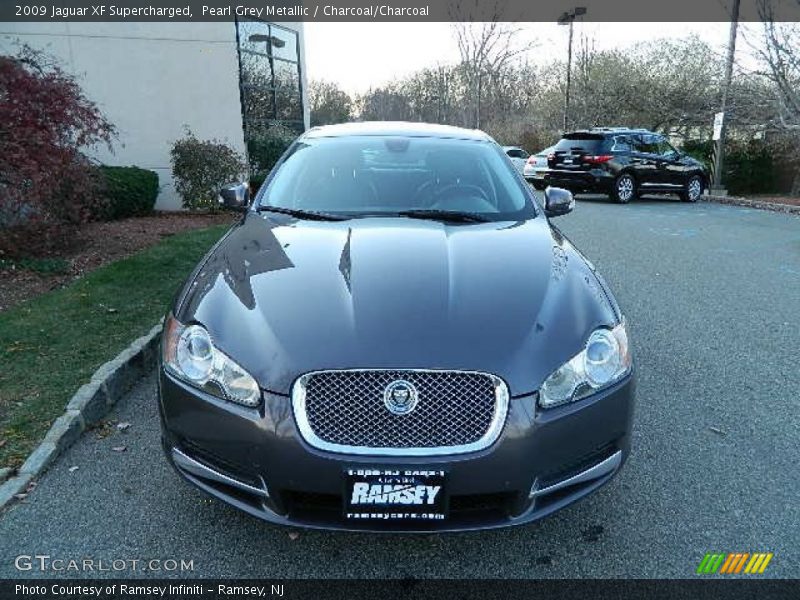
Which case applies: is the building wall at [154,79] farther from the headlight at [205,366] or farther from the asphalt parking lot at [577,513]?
the headlight at [205,366]

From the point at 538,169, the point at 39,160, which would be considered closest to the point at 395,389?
the point at 39,160

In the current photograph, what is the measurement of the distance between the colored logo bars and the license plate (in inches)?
44.6

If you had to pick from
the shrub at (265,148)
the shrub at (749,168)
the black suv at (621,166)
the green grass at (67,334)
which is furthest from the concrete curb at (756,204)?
the green grass at (67,334)

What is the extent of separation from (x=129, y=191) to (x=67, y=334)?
18.6 feet

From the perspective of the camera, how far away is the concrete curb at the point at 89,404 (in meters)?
2.74

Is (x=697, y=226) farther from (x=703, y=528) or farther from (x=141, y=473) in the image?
(x=141, y=473)

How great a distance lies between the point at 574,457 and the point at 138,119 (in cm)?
1065

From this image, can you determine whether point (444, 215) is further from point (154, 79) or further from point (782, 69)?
point (782, 69)

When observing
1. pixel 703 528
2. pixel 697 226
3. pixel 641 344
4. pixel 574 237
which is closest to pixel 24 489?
pixel 703 528

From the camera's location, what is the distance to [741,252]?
8.61 metres

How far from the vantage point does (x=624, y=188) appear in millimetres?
14867

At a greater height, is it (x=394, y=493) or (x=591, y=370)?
(x=591, y=370)

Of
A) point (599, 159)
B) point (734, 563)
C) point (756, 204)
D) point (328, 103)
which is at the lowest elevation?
point (756, 204)

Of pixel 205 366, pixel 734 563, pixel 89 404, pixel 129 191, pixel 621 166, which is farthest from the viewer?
pixel 621 166
